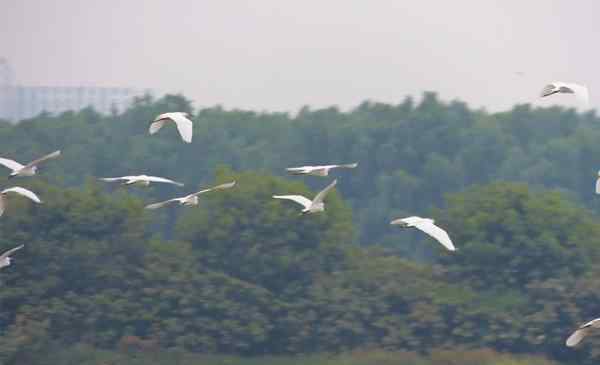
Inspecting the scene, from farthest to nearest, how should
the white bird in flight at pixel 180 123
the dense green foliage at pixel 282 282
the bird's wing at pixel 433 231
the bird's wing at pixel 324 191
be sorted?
the dense green foliage at pixel 282 282
the bird's wing at pixel 433 231
the white bird in flight at pixel 180 123
the bird's wing at pixel 324 191

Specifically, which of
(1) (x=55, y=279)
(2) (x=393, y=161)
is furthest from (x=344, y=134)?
(1) (x=55, y=279)

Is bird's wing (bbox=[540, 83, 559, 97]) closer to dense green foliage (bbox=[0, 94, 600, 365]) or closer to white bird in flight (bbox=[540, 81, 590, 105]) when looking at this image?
white bird in flight (bbox=[540, 81, 590, 105])

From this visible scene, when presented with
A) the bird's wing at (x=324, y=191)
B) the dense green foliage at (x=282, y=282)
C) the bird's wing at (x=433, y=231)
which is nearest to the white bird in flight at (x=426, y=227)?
the bird's wing at (x=433, y=231)

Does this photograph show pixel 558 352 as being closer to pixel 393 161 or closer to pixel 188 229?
pixel 188 229

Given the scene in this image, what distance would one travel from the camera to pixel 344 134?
50.2 meters

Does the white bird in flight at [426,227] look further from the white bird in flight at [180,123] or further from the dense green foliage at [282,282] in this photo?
the dense green foliage at [282,282]

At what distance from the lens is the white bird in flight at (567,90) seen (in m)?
13.1

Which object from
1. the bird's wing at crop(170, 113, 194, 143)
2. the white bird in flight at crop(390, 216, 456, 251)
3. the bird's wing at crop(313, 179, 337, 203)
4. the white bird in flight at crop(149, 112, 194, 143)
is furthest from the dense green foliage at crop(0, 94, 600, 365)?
the bird's wing at crop(170, 113, 194, 143)

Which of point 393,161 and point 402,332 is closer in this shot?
point 402,332

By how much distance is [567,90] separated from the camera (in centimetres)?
1320

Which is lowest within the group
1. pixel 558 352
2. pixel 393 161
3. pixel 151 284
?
pixel 558 352

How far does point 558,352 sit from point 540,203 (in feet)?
12.9

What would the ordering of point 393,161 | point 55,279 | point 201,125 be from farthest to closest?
point 201,125 < point 393,161 < point 55,279

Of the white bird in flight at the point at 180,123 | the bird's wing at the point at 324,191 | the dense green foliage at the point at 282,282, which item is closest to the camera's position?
the bird's wing at the point at 324,191
